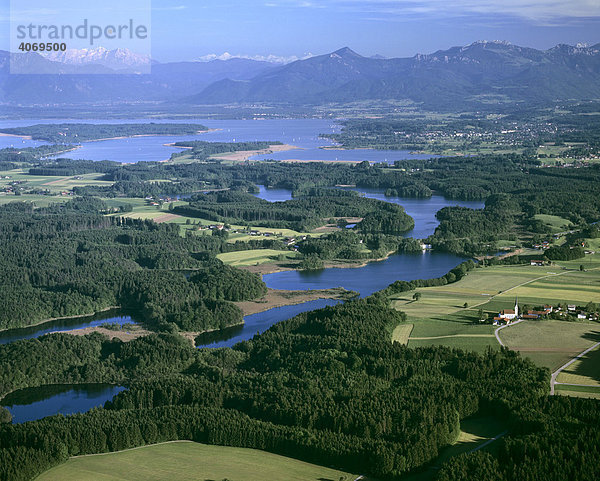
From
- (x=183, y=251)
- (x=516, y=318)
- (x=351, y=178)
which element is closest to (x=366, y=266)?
(x=183, y=251)

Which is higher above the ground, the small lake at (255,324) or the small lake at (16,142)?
the small lake at (16,142)

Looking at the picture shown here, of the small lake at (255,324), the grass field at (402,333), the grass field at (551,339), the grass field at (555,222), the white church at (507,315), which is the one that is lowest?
the small lake at (255,324)

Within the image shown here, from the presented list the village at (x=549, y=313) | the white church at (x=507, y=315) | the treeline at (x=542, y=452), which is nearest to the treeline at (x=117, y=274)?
the white church at (x=507, y=315)

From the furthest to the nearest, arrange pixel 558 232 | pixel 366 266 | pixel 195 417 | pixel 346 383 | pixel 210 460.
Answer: pixel 558 232
pixel 366 266
pixel 346 383
pixel 195 417
pixel 210 460

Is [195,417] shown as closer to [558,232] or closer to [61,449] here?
[61,449]

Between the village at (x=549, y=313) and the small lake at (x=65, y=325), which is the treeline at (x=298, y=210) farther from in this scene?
the village at (x=549, y=313)

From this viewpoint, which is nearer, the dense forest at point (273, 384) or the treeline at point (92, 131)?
the dense forest at point (273, 384)

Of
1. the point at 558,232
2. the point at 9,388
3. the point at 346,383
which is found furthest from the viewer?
the point at 558,232

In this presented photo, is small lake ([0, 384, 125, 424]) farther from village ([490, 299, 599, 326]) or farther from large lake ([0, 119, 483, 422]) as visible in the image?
village ([490, 299, 599, 326])
